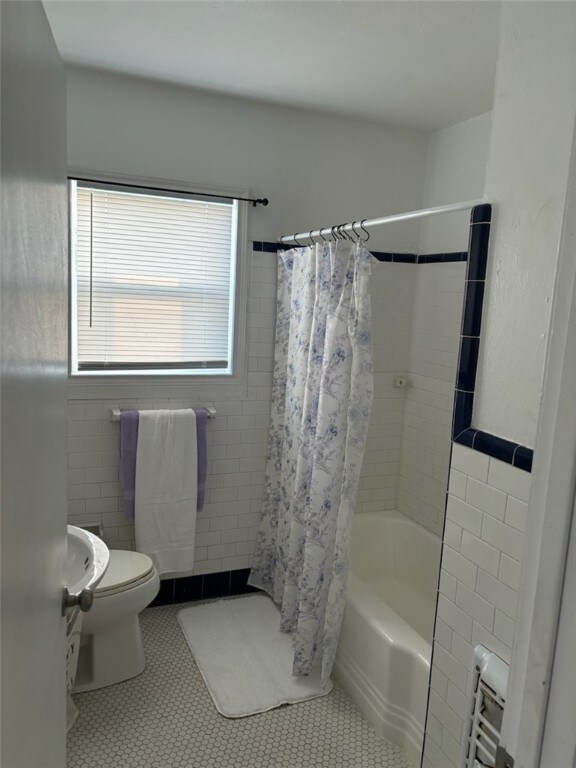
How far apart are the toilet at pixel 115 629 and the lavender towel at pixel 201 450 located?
0.53 m

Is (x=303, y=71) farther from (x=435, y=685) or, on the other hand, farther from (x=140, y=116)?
(x=435, y=685)

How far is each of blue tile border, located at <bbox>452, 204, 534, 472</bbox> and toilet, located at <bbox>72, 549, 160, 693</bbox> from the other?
1498mm

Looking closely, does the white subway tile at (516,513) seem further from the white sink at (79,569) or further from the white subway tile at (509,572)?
the white sink at (79,569)

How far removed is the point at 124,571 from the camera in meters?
2.51

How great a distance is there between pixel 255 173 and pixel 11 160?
2374 mm

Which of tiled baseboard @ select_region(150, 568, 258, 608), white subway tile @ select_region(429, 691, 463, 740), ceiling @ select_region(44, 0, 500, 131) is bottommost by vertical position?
tiled baseboard @ select_region(150, 568, 258, 608)

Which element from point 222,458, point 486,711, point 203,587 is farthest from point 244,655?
point 486,711

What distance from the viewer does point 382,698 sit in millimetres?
2293

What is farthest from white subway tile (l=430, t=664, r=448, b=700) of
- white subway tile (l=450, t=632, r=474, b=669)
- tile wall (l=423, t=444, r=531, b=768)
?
white subway tile (l=450, t=632, r=474, b=669)

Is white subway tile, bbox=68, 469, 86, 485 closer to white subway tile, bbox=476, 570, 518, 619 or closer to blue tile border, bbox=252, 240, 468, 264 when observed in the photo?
blue tile border, bbox=252, 240, 468, 264

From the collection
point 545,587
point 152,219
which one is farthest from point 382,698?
point 152,219

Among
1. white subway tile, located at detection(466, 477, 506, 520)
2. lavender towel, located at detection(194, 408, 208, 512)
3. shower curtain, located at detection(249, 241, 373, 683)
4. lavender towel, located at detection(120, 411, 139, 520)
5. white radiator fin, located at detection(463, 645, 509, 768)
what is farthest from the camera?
lavender towel, located at detection(194, 408, 208, 512)

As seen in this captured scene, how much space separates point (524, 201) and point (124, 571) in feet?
6.92

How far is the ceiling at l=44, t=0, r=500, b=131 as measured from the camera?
1934 mm
